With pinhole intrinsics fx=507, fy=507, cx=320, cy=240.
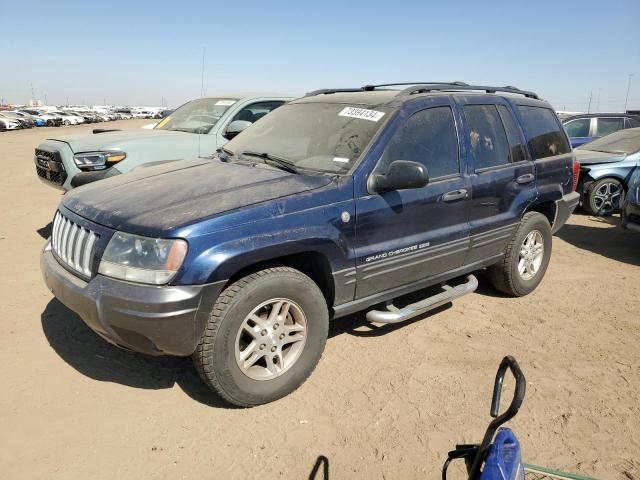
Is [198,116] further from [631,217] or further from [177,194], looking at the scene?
[631,217]

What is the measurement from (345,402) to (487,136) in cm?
250

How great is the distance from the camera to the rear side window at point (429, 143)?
3.52 m

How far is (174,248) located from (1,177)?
34.5ft

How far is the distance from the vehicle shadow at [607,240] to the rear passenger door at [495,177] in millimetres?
2793

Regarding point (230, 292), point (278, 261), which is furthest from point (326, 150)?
point (230, 292)

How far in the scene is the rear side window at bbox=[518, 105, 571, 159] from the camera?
4672 millimetres

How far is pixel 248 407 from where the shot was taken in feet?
9.89

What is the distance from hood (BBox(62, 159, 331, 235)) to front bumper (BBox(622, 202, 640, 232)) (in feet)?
17.1

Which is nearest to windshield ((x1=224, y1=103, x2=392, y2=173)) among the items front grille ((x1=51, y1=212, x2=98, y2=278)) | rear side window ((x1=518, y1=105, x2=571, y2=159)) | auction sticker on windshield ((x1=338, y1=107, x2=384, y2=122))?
auction sticker on windshield ((x1=338, y1=107, x2=384, y2=122))

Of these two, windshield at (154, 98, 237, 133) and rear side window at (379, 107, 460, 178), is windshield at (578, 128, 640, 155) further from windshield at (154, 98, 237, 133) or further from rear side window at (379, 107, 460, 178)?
windshield at (154, 98, 237, 133)

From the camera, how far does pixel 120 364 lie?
3.45 m

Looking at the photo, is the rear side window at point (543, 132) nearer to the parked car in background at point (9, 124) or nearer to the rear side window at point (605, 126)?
the rear side window at point (605, 126)

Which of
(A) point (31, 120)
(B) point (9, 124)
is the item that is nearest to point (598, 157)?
(B) point (9, 124)

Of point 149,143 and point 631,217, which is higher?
point 149,143
